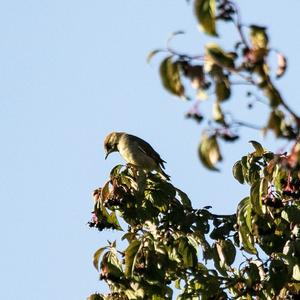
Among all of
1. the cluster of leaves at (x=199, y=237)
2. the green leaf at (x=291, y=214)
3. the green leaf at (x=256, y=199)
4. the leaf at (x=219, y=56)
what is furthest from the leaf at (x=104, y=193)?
the leaf at (x=219, y=56)

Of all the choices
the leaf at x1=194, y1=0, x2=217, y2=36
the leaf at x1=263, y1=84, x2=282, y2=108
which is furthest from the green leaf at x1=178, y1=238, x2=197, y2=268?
the leaf at x1=263, y1=84, x2=282, y2=108

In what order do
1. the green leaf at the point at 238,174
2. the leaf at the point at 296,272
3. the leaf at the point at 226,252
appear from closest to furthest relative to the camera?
the leaf at the point at 296,272 → the leaf at the point at 226,252 → the green leaf at the point at 238,174

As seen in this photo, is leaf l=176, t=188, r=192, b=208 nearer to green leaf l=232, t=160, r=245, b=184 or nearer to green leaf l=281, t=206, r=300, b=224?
green leaf l=232, t=160, r=245, b=184

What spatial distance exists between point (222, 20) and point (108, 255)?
372 centimetres

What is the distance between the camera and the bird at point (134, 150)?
11.0 metres

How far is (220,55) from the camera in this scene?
161 inches

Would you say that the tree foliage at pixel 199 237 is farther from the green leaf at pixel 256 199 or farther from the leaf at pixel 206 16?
the leaf at pixel 206 16

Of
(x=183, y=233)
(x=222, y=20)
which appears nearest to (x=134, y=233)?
(x=183, y=233)

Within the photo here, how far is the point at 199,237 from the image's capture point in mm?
7766

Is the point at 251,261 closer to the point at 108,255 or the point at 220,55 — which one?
the point at 108,255

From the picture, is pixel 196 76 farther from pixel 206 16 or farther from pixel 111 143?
pixel 111 143

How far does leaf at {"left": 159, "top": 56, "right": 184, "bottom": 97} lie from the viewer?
4262mm

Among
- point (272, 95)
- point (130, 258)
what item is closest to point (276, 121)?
point (272, 95)

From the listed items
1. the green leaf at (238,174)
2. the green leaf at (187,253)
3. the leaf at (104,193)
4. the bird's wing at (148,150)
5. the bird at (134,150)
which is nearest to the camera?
the green leaf at (187,253)
